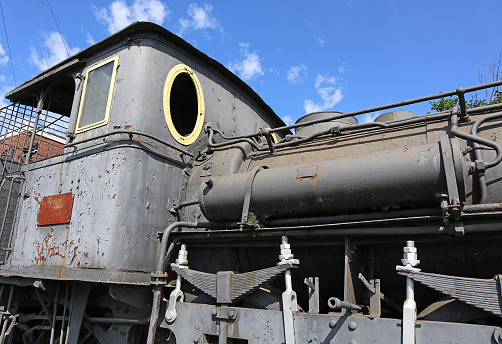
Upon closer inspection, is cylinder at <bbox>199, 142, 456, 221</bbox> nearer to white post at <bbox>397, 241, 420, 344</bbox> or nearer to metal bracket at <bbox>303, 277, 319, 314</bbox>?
white post at <bbox>397, 241, 420, 344</bbox>

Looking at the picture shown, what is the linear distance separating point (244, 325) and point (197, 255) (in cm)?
113

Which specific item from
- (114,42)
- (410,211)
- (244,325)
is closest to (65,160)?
(114,42)

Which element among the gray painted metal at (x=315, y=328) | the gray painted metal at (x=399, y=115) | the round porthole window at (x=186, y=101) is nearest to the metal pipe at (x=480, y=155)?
the gray painted metal at (x=315, y=328)

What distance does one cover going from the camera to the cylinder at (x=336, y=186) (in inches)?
105

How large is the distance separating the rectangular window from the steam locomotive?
0.03 metres

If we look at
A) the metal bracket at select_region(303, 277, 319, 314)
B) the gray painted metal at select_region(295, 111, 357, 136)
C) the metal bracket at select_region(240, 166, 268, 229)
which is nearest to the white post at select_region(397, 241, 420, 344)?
the metal bracket at select_region(303, 277, 319, 314)

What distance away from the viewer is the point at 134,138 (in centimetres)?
426

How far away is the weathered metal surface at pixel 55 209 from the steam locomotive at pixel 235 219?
31mm

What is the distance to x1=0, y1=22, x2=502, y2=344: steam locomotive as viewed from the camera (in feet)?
8.75

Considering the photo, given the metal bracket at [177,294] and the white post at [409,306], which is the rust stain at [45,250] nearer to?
the metal bracket at [177,294]

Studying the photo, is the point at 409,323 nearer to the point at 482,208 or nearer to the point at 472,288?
the point at 472,288

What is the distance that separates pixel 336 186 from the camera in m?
2.98

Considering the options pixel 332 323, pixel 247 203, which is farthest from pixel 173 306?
pixel 332 323

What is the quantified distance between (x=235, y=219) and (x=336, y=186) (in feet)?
Answer: 3.59
